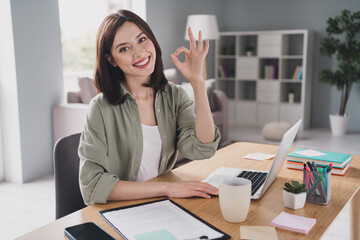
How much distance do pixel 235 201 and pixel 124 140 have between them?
479 mm

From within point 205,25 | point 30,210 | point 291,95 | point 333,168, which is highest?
point 205,25

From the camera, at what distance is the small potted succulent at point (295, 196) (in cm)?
105

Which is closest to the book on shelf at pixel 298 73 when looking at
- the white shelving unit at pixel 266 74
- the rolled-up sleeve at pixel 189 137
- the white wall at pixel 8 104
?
the white shelving unit at pixel 266 74

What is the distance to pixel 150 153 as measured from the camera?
4.46ft

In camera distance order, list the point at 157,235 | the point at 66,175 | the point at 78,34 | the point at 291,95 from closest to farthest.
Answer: the point at 157,235 → the point at 66,175 → the point at 78,34 → the point at 291,95

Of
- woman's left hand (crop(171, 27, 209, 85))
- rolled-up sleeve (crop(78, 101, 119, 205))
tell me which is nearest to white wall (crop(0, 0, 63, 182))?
rolled-up sleeve (crop(78, 101, 119, 205))

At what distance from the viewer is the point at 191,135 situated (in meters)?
1.36

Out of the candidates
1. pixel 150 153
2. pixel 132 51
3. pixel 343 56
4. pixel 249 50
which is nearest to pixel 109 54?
pixel 132 51

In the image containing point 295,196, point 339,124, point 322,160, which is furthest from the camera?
point 339,124

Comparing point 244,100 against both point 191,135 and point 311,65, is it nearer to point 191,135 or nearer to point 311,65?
point 311,65

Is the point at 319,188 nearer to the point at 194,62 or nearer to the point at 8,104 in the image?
the point at 194,62

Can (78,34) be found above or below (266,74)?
above

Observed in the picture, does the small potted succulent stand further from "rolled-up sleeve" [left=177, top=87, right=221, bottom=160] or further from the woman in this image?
"rolled-up sleeve" [left=177, top=87, right=221, bottom=160]

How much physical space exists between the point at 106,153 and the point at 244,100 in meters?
5.00
